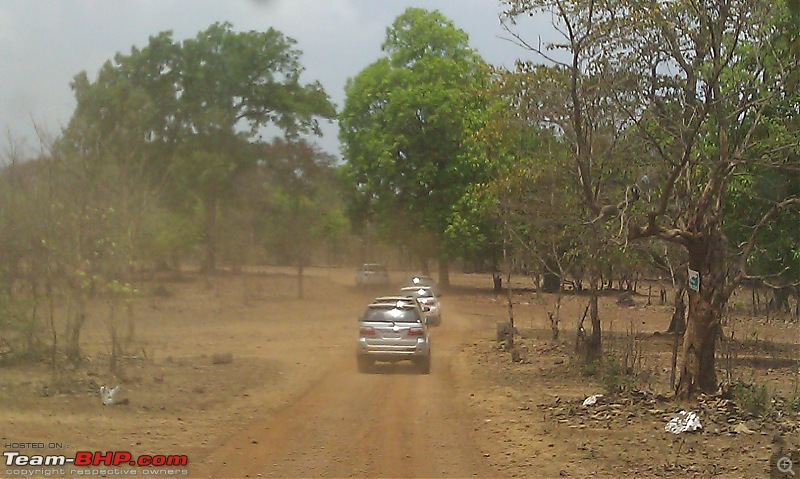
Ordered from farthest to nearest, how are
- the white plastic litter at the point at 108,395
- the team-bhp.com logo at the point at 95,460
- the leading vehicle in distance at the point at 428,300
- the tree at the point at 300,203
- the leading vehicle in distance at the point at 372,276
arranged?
the leading vehicle in distance at the point at 372,276 → the leading vehicle in distance at the point at 428,300 → the tree at the point at 300,203 → the white plastic litter at the point at 108,395 → the team-bhp.com logo at the point at 95,460

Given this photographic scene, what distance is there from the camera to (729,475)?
8.20 metres

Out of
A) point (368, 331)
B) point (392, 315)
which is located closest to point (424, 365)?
point (392, 315)

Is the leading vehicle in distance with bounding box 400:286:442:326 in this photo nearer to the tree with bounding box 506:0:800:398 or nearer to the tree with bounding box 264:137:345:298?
the tree with bounding box 264:137:345:298

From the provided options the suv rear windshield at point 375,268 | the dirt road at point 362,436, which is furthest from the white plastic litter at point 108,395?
the suv rear windshield at point 375,268

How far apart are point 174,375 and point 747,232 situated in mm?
13411

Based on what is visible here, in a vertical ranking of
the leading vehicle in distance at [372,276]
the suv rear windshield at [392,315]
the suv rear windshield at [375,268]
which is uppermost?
the suv rear windshield at [375,268]

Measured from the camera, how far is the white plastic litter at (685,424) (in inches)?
388

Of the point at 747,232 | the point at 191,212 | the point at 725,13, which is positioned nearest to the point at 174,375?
the point at 191,212

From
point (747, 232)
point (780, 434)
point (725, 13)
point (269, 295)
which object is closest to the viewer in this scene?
point (780, 434)

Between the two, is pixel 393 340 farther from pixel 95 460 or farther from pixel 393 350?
pixel 95 460

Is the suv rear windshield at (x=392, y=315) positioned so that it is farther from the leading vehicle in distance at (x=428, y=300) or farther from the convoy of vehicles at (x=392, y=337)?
the leading vehicle in distance at (x=428, y=300)

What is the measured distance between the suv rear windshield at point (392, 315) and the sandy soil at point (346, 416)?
1081 millimetres

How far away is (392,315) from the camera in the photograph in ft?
55.7

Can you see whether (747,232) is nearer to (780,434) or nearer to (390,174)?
(780,434)
